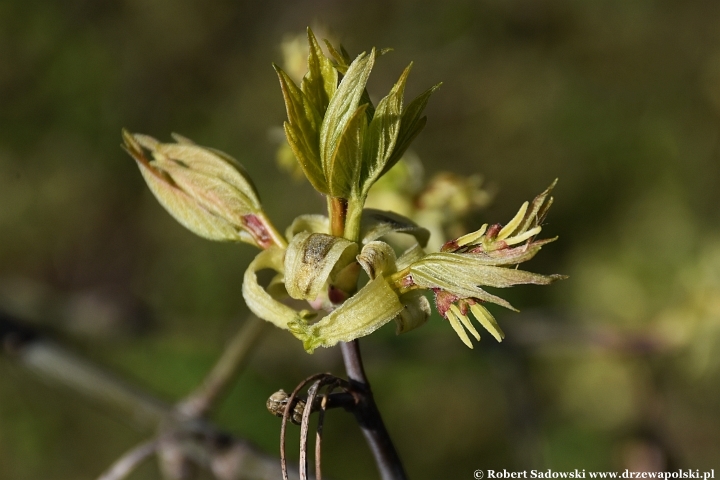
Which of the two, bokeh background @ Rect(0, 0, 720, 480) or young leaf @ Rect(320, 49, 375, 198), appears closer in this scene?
young leaf @ Rect(320, 49, 375, 198)

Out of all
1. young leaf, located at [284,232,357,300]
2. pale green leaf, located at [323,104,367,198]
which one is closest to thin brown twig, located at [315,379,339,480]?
young leaf, located at [284,232,357,300]

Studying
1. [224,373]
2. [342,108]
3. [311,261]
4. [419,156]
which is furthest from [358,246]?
[419,156]

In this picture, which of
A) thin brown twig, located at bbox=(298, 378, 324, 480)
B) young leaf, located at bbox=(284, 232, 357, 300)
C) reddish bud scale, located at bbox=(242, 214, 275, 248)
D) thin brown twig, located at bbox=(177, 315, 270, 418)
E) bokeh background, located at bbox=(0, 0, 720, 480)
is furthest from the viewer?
bokeh background, located at bbox=(0, 0, 720, 480)

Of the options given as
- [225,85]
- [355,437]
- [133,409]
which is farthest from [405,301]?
[225,85]

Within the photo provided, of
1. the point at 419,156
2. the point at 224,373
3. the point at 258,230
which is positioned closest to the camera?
the point at 258,230

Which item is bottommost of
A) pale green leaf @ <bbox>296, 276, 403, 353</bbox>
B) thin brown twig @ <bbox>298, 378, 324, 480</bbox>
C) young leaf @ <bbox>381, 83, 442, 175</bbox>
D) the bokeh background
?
thin brown twig @ <bbox>298, 378, 324, 480</bbox>

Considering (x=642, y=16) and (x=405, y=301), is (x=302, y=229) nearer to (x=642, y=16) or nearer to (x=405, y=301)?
(x=405, y=301)

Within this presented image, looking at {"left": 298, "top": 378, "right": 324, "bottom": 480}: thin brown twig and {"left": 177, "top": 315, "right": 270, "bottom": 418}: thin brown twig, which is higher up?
{"left": 177, "top": 315, "right": 270, "bottom": 418}: thin brown twig

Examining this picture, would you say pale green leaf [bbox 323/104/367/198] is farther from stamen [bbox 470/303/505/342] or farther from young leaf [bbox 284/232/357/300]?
stamen [bbox 470/303/505/342]

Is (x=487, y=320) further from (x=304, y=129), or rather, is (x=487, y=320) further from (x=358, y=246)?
(x=304, y=129)
